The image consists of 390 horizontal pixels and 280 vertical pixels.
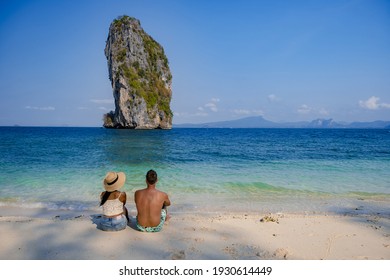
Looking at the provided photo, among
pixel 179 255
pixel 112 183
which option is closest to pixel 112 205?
pixel 112 183

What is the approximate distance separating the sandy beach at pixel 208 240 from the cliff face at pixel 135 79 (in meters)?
78.7

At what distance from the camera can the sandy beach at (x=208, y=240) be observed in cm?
473

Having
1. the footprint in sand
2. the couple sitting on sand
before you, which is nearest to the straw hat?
the couple sitting on sand

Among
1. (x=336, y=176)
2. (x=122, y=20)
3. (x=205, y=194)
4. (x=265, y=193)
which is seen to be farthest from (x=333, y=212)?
(x=122, y=20)

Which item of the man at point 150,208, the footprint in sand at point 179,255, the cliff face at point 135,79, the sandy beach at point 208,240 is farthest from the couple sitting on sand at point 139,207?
the cliff face at point 135,79

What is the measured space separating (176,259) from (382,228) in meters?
4.73

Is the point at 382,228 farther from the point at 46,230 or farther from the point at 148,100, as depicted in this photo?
the point at 148,100

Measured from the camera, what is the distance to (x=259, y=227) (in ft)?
20.2

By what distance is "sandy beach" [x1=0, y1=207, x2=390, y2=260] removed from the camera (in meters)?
4.73

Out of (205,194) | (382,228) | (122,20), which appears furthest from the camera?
(122,20)

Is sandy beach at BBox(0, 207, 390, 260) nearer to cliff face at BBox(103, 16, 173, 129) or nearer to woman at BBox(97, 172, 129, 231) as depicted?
woman at BBox(97, 172, 129, 231)

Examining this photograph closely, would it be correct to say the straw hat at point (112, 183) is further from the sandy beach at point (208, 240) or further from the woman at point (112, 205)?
the sandy beach at point (208, 240)

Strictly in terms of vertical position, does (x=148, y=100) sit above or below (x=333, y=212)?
above

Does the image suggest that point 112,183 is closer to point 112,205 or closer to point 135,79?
point 112,205
